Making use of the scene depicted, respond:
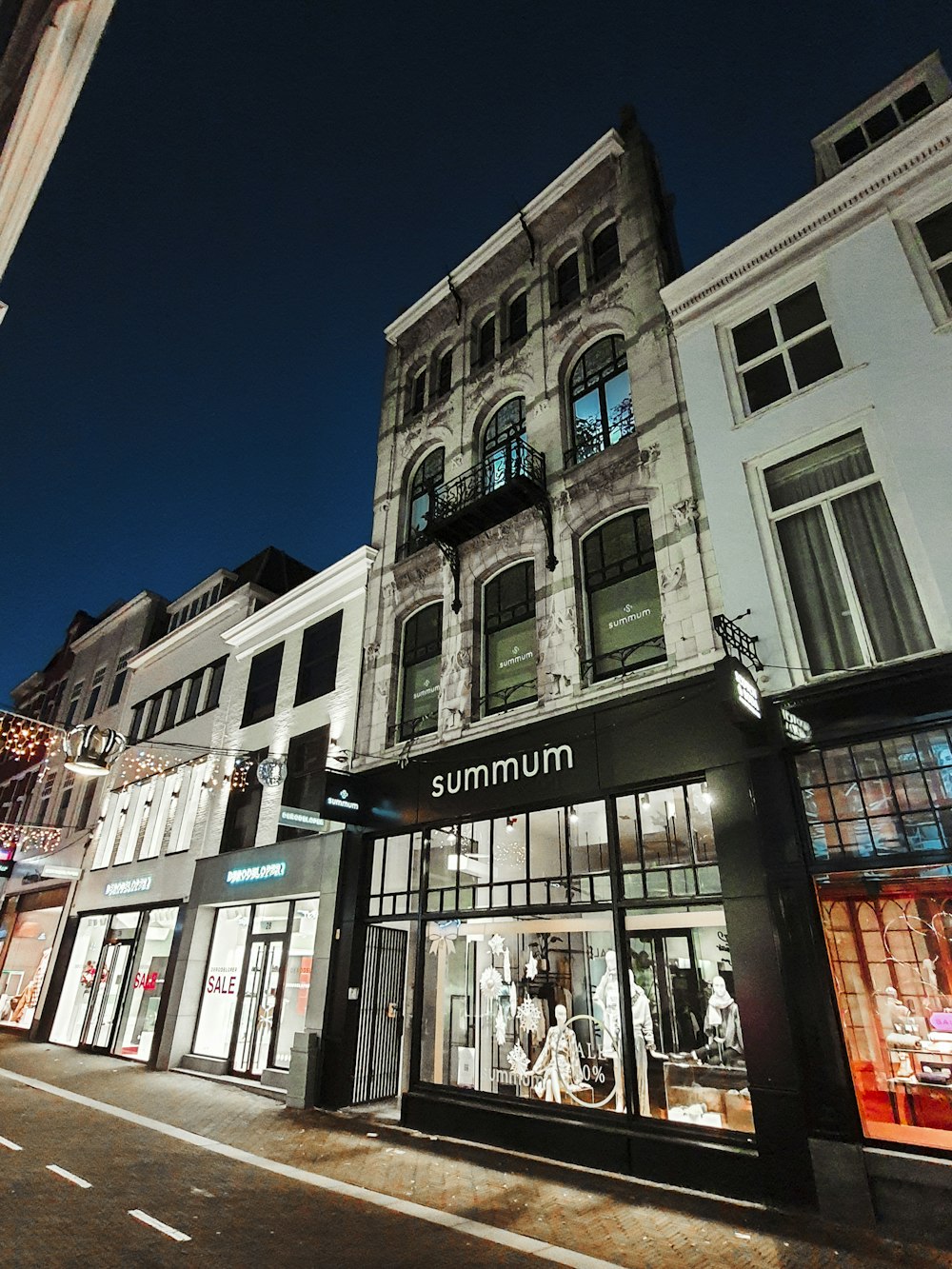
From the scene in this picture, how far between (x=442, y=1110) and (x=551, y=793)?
16.8 ft

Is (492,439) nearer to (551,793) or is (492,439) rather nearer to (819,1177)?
(551,793)

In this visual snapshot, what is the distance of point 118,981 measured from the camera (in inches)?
733

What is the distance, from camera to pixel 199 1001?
16.1 meters

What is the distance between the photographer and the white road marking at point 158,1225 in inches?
227

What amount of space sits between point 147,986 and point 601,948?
14.6m

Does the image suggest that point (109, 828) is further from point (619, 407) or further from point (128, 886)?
point (619, 407)

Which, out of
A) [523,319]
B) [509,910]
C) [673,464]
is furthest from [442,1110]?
[523,319]

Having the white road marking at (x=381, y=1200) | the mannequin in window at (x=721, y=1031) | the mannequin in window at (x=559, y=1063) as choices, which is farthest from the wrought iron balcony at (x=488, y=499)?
the white road marking at (x=381, y=1200)

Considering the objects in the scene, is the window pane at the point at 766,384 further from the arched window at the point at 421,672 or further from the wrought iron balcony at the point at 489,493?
the arched window at the point at 421,672

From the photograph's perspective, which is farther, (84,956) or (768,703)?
A: (84,956)

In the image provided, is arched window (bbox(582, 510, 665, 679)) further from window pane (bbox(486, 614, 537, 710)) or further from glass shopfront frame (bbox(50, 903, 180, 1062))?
glass shopfront frame (bbox(50, 903, 180, 1062))

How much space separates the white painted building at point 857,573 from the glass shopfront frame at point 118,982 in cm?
1595

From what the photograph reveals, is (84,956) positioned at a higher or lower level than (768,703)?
lower

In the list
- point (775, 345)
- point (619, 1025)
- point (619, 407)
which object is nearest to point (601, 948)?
point (619, 1025)
